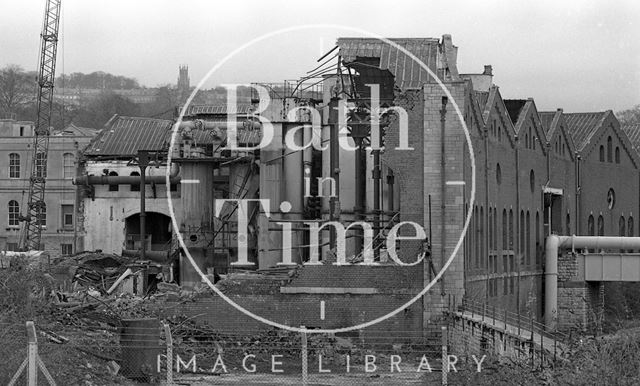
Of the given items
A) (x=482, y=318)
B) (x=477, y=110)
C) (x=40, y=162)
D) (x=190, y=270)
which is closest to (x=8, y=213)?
(x=40, y=162)

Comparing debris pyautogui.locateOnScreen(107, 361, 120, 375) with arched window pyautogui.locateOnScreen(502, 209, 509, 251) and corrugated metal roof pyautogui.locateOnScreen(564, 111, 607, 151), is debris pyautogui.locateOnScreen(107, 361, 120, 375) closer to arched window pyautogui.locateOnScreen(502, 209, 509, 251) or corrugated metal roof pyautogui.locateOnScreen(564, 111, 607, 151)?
arched window pyautogui.locateOnScreen(502, 209, 509, 251)

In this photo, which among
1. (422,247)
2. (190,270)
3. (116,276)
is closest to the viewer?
(422,247)

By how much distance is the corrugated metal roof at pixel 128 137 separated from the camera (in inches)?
2625

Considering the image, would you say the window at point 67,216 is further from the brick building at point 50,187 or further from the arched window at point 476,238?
the arched window at point 476,238

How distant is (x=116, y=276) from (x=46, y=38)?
3134 cm

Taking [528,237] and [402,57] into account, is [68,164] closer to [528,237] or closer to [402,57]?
[528,237]

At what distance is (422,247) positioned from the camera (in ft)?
116

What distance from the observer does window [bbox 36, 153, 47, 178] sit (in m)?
70.2

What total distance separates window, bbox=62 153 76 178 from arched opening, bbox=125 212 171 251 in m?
7.21

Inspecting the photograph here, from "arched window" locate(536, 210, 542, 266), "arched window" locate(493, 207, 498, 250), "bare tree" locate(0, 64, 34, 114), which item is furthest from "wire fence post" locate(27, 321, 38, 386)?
"bare tree" locate(0, 64, 34, 114)

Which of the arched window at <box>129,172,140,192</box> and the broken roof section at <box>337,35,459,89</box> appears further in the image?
the arched window at <box>129,172,140,192</box>

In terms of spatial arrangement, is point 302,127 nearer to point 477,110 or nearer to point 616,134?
point 477,110

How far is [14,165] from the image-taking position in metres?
73.1

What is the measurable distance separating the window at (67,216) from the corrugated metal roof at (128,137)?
20.0 ft
